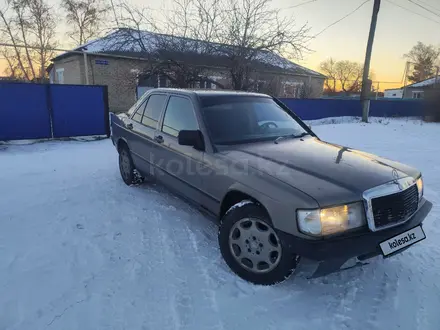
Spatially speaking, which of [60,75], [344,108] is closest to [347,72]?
Result: [344,108]

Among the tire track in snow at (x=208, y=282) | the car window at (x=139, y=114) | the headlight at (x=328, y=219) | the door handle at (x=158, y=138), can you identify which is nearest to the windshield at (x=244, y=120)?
the door handle at (x=158, y=138)

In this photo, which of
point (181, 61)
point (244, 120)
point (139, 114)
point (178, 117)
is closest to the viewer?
point (244, 120)

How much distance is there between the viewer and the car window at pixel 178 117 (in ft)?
11.2

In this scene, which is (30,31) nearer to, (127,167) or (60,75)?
(60,75)

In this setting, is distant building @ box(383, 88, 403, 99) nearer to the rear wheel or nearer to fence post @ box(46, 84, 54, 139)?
fence post @ box(46, 84, 54, 139)

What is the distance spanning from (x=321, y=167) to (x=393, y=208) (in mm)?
621

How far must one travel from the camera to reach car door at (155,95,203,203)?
3248 millimetres

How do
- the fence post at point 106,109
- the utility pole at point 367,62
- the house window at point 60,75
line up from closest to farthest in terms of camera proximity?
the fence post at point 106,109 < the utility pole at point 367,62 < the house window at point 60,75

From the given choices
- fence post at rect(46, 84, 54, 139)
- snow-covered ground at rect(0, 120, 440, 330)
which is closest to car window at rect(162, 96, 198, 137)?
snow-covered ground at rect(0, 120, 440, 330)

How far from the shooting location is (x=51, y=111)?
877 cm

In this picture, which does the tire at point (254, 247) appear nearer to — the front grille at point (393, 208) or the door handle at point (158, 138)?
the front grille at point (393, 208)

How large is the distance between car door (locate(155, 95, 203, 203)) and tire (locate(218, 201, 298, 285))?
0.68 metres

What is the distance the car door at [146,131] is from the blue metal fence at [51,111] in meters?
5.30

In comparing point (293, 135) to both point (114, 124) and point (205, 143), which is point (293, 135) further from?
point (114, 124)
